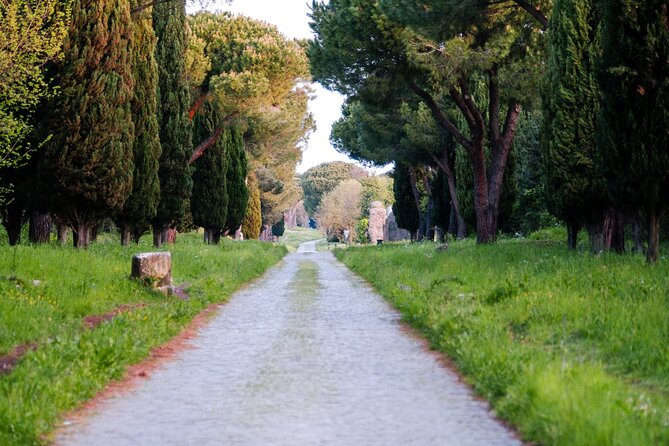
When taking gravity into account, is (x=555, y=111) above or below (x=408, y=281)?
above

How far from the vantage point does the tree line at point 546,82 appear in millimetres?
13984

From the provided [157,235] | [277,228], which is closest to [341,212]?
[277,228]

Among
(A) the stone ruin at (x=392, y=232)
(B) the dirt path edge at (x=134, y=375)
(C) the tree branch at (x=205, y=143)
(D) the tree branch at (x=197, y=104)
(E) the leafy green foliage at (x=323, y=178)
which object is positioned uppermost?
(E) the leafy green foliage at (x=323, y=178)

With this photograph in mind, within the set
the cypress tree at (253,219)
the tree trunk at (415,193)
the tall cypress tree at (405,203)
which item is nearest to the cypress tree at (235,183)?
the tree trunk at (415,193)

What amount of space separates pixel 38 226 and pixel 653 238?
16255mm

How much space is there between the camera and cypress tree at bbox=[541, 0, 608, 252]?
62.3ft

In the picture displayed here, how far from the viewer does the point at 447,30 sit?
21922 millimetres

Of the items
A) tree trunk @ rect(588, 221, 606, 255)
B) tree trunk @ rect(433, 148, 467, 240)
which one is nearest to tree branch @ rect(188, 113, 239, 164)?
tree trunk @ rect(433, 148, 467, 240)

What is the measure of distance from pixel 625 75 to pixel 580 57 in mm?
5289

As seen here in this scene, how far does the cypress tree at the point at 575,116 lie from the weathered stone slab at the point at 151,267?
32.8ft

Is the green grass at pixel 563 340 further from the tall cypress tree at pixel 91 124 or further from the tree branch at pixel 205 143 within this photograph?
the tree branch at pixel 205 143

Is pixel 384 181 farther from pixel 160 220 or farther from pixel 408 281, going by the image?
pixel 408 281

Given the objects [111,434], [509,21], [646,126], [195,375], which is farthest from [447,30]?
[111,434]

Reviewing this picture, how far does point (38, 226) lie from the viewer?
72.2ft
